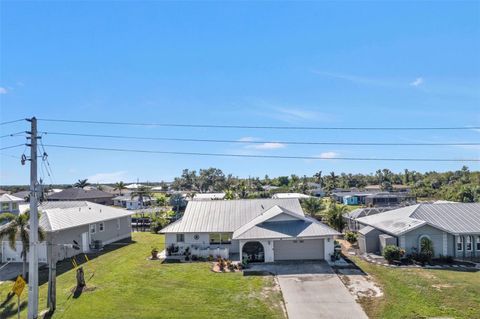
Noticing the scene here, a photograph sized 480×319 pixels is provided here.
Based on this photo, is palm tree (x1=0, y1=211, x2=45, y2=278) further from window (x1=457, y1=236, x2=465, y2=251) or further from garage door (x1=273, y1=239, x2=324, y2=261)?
window (x1=457, y1=236, x2=465, y2=251)

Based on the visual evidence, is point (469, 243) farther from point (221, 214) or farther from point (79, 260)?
point (79, 260)

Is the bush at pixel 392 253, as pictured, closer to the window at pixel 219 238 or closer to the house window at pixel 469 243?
the house window at pixel 469 243

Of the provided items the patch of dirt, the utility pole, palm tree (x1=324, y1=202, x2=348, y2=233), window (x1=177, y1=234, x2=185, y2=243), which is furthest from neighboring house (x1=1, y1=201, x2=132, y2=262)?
the patch of dirt

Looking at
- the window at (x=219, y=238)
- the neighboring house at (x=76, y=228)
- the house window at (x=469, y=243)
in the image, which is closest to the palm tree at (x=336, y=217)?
the house window at (x=469, y=243)

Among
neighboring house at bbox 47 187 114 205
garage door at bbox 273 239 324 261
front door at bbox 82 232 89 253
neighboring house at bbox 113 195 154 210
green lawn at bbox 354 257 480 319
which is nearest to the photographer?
green lawn at bbox 354 257 480 319

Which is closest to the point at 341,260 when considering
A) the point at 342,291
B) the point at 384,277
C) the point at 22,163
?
the point at 384,277
